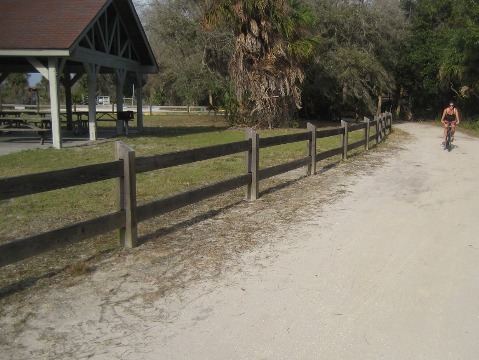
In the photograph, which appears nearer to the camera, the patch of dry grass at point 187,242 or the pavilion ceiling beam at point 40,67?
the patch of dry grass at point 187,242

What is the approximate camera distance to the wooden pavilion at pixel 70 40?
1453 centimetres

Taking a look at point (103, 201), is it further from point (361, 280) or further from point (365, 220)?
point (361, 280)

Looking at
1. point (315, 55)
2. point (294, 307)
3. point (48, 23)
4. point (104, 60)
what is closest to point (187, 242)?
point (294, 307)

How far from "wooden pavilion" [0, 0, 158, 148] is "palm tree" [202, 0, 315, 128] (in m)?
4.04

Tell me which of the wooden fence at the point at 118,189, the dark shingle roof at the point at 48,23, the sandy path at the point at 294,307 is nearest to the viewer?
the sandy path at the point at 294,307

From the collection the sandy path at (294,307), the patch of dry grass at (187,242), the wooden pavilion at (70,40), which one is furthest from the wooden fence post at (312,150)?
the wooden pavilion at (70,40)

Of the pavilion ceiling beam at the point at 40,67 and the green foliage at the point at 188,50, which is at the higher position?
the green foliage at the point at 188,50

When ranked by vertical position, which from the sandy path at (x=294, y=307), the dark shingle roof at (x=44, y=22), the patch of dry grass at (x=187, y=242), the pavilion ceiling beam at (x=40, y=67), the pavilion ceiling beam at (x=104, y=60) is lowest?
the sandy path at (x=294, y=307)

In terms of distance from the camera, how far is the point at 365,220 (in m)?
7.11

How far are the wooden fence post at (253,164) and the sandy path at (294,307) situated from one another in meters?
1.79

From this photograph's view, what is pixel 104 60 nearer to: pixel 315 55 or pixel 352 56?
pixel 315 55

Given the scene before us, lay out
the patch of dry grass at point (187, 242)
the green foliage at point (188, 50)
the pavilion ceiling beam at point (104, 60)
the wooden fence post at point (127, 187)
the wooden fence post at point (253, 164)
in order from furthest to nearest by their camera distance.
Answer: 1. the green foliage at point (188, 50)
2. the pavilion ceiling beam at point (104, 60)
3. the wooden fence post at point (253, 164)
4. the wooden fence post at point (127, 187)
5. the patch of dry grass at point (187, 242)

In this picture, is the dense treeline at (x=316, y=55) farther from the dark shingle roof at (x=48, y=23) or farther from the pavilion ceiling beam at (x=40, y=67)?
the pavilion ceiling beam at (x=40, y=67)

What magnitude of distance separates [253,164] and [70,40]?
9.10 meters
